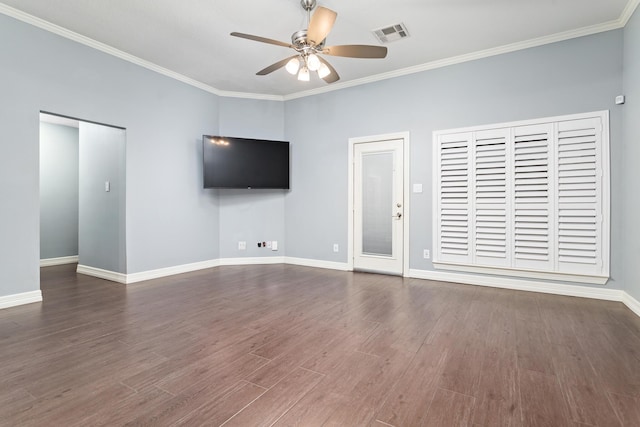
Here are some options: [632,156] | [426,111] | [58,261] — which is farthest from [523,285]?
[58,261]

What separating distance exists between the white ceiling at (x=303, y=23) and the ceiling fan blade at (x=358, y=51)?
1.70 feet

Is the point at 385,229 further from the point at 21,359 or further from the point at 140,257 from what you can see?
the point at 21,359

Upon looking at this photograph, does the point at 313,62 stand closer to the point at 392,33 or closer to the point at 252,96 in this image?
the point at 392,33

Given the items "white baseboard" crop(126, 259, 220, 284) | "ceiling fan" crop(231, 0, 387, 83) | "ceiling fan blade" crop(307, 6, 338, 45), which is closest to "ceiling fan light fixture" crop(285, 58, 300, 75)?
"ceiling fan" crop(231, 0, 387, 83)

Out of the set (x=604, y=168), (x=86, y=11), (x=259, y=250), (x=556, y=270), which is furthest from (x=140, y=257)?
(x=604, y=168)

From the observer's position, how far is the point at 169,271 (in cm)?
477

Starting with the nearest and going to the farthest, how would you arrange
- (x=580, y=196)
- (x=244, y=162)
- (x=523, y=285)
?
(x=580, y=196) < (x=523, y=285) < (x=244, y=162)

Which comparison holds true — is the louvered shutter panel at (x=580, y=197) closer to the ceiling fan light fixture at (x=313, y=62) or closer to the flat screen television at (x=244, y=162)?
the ceiling fan light fixture at (x=313, y=62)

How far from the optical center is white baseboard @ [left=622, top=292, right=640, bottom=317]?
3.02 metres

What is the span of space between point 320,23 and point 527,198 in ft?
10.4

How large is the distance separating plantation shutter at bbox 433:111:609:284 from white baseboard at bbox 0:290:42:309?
4840mm

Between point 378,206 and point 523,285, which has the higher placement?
point 378,206

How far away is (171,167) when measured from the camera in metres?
4.79

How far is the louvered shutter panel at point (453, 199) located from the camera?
4223 millimetres
